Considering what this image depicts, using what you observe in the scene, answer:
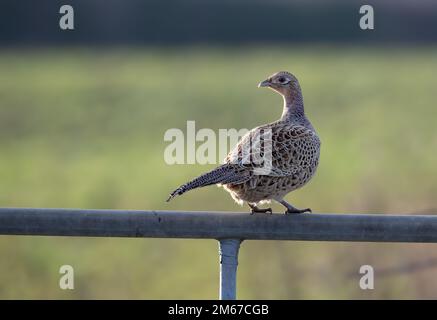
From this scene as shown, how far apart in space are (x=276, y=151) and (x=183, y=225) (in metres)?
2.23

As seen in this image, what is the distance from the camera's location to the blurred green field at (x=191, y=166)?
13.3m

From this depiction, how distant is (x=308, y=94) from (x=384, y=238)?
31107 millimetres

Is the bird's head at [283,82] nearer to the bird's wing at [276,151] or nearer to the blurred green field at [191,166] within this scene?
the bird's wing at [276,151]

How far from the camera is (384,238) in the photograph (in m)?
5.67

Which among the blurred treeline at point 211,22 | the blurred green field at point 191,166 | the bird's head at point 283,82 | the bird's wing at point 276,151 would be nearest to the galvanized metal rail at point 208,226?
the bird's wing at point 276,151

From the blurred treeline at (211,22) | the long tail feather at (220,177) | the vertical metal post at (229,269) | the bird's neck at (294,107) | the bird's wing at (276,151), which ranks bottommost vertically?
the vertical metal post at (229,269)

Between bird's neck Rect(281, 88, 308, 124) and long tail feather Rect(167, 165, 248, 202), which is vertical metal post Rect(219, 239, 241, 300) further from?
bird's neck Rect(281, 88, 308, 124)

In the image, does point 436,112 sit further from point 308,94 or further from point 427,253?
point 427,253

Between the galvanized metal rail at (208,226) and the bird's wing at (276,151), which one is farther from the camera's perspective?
the bird's wing at (276,151)

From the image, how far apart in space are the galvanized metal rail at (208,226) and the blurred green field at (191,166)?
221 inches

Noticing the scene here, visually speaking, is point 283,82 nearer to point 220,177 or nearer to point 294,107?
point 294,107

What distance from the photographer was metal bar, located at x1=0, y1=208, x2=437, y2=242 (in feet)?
18.5

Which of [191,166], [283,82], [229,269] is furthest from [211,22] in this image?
[229,269]

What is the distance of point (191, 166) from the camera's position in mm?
23625
